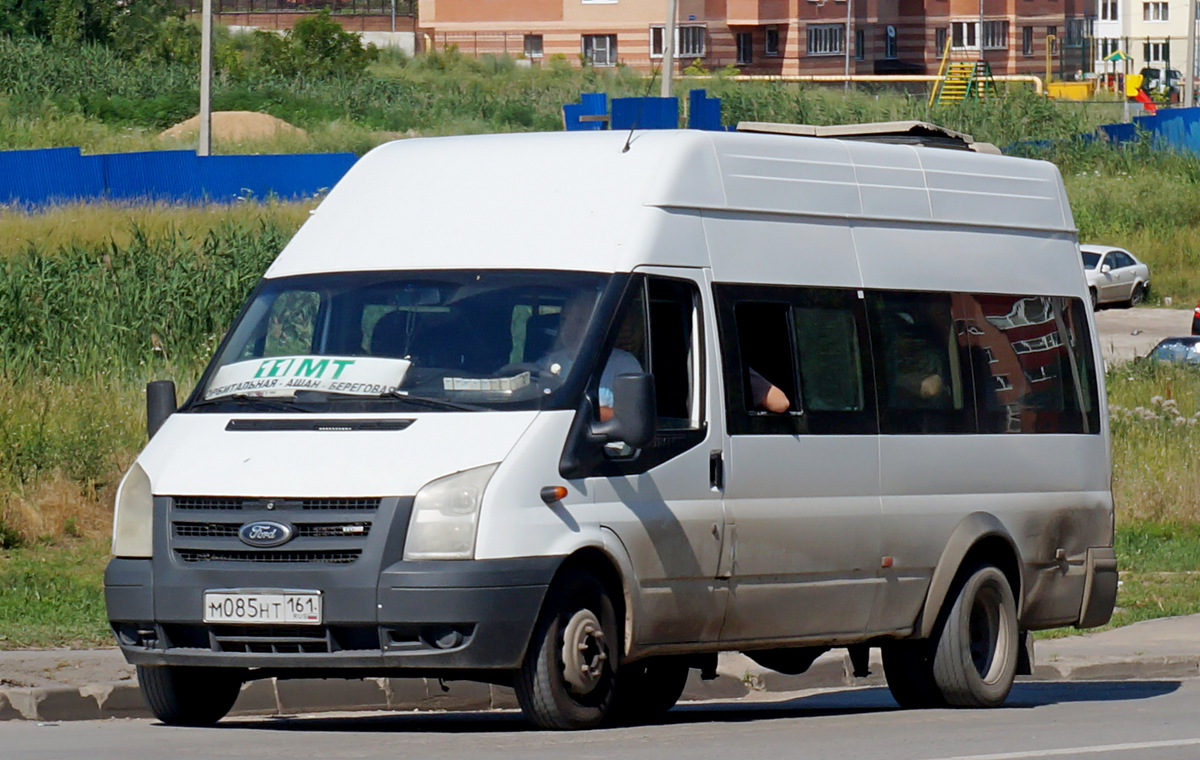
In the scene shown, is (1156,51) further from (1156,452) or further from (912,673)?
(912,673)

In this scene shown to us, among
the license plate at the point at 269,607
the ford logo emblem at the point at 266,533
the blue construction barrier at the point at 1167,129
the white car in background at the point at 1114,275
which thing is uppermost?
the ford logo emblem at the point at 266,533

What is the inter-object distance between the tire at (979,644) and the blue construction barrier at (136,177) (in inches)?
992

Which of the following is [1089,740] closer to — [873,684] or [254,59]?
[873,684]

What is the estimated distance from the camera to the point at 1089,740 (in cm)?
903

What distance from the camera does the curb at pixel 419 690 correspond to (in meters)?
9.85

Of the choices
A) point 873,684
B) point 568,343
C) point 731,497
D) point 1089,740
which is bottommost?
point 873,684

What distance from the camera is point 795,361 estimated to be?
9773 millimetres

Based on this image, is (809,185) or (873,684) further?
(873,684)

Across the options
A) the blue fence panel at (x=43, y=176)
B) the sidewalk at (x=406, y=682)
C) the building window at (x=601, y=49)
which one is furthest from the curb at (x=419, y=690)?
the building window at (x=601, y=49)

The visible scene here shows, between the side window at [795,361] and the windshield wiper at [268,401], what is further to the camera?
the side window at [795,361]

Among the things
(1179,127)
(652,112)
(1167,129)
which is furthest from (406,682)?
(1179,127)

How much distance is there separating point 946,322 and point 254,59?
66348mm

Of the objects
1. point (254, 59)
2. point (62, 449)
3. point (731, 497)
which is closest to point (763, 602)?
point (731, 497)

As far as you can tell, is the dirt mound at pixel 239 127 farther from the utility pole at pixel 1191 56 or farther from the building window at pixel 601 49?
the building window at pixel 601 49
